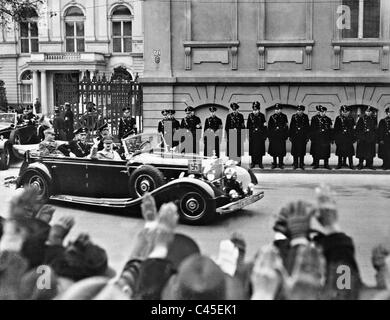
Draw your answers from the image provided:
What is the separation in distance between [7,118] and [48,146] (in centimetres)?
36

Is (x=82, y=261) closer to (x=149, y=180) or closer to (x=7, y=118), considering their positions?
(x=149, y=180)

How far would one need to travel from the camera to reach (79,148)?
11.0ft

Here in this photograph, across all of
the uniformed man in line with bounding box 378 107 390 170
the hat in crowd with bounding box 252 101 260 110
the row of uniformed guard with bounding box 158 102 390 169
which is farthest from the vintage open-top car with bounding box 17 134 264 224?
the uniformed man in line with bounding box 378 107 390 170

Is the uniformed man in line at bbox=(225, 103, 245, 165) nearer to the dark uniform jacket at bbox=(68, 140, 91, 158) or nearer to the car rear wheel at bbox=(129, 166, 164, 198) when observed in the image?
the car rear wheel at bbox=(129, 166, 164, 198)

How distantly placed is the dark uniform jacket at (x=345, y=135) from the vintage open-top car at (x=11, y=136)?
5.66ft

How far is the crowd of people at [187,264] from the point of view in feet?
8.97

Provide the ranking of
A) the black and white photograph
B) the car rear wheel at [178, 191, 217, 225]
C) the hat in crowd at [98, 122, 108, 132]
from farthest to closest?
the hat in crowd at [98, 122, 108, 132]
the car rear wheel at [178, 191, 217, 225]
the black and white photograph

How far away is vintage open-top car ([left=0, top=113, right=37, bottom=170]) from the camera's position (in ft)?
11.3

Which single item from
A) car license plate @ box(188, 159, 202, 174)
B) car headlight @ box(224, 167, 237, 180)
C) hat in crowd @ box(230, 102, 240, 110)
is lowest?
car headlight @ box(224, 167, 237, 180)

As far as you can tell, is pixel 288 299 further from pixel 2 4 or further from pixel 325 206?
pixel 2 4

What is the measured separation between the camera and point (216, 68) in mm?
3287

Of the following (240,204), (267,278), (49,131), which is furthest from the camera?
(49,131)

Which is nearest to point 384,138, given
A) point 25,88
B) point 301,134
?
point 301,134

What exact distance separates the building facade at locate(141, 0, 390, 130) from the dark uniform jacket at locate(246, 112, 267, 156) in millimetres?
73
